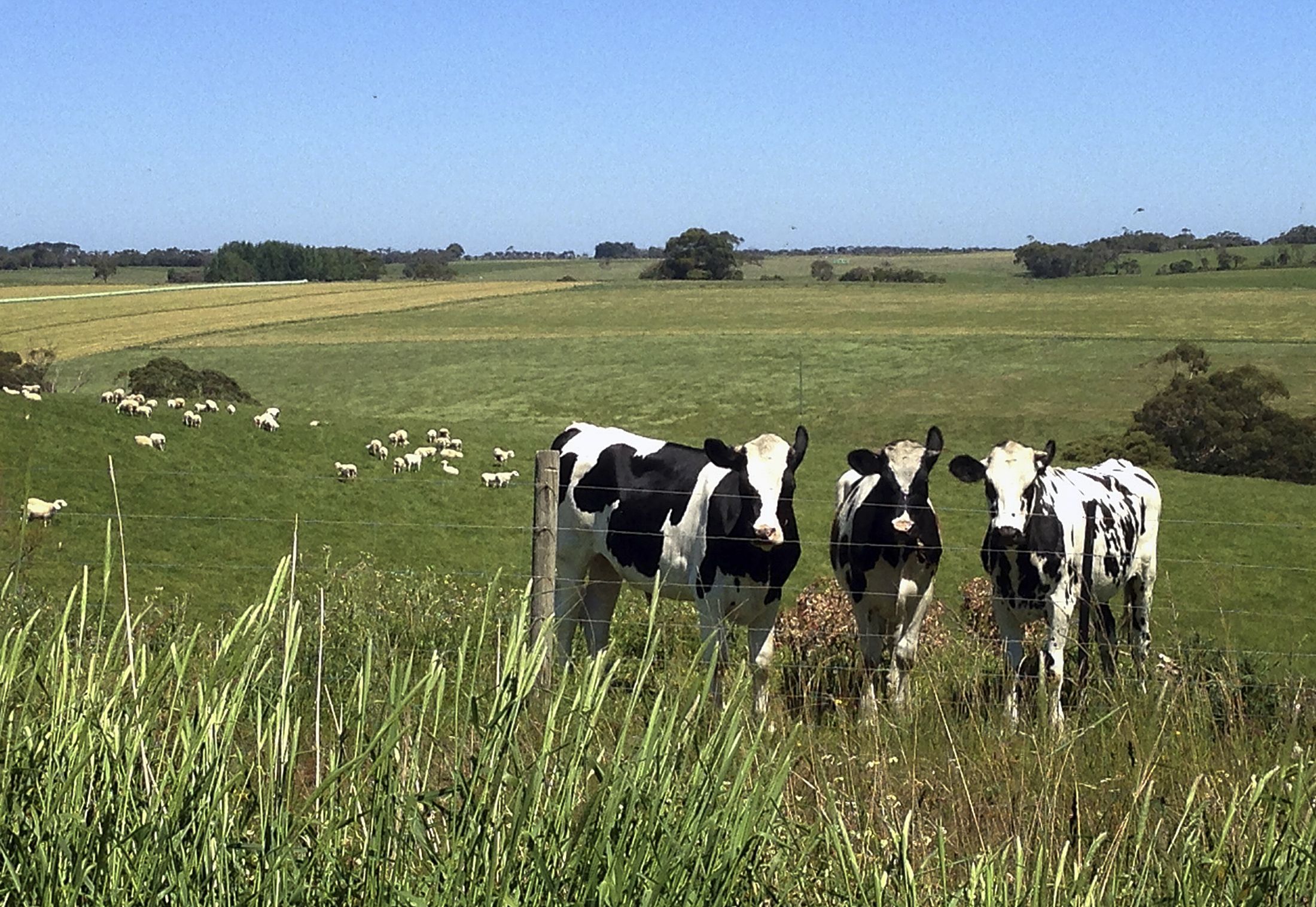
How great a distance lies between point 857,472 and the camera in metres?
9.61

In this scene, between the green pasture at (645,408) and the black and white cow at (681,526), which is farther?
the green pasture at (645,408)

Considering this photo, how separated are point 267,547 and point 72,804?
1925cm

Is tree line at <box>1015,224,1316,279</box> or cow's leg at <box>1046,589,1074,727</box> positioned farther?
tree line at <box>1015,224,1316,279</box>

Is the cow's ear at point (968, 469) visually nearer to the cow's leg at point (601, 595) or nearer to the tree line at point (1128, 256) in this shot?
Answer: the cow's leg at point (601, 595)

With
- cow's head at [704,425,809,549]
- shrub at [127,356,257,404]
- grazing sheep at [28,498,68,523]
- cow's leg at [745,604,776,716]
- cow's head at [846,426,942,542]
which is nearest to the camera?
cow's leg at [745,604,776,716]

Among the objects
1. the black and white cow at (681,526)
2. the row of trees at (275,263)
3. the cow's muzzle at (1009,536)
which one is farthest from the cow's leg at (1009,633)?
the row of trees at (275,263)

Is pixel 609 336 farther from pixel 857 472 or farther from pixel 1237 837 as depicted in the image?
pixel 1237 837

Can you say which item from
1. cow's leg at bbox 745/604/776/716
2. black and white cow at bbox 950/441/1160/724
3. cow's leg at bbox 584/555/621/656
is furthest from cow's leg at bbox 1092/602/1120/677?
cow's leg at bbox 584/555/621/656

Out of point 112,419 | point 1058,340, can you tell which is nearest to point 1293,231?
point 1058,340

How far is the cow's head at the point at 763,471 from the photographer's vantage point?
27.3ft

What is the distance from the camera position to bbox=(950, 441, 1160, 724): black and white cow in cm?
855

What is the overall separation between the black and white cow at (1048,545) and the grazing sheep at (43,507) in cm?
1251

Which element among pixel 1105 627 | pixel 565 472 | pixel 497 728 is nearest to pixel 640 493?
pixel 565 472

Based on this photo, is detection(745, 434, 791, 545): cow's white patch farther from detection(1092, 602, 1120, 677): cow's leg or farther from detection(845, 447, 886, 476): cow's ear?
detection(1092, 602, 1120, 677): cow's leg
